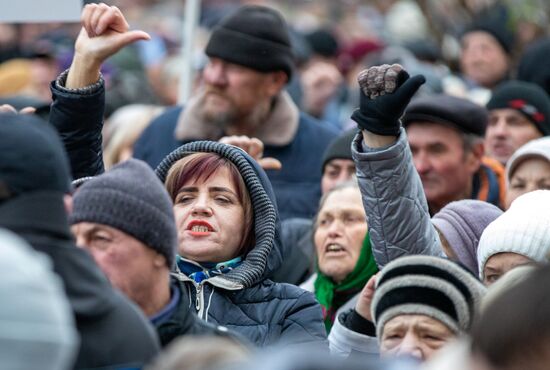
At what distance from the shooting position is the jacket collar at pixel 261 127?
8227 mm

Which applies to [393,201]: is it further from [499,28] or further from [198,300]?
[499,28]

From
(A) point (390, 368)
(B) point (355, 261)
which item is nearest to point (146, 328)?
(A) point (390, 368)

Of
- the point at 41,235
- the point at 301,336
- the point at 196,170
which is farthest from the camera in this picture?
the point at 196,170

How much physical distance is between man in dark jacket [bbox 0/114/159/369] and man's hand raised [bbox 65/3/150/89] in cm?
158

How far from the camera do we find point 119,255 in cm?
435

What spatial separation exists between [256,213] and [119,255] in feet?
4.10

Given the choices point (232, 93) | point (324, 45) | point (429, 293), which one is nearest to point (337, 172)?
point (232, 93)

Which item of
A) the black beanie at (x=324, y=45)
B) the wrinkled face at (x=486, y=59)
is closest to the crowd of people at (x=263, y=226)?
the wrinkled face at (x=486, y=59)

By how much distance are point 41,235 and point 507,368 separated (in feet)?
4.24

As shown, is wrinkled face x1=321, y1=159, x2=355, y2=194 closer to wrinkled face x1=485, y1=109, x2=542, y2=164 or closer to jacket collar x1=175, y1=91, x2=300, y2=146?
jacket collar x1=175, y1=91, x2=300, y2=146

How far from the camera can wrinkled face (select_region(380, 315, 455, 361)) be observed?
4.48 m

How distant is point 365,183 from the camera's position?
535 centimetres

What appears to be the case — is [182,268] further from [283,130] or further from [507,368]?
[283,130]

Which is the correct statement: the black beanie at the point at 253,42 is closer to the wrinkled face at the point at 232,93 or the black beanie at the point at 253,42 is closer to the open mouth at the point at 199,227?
the wrinkled face at the point at 232,93
